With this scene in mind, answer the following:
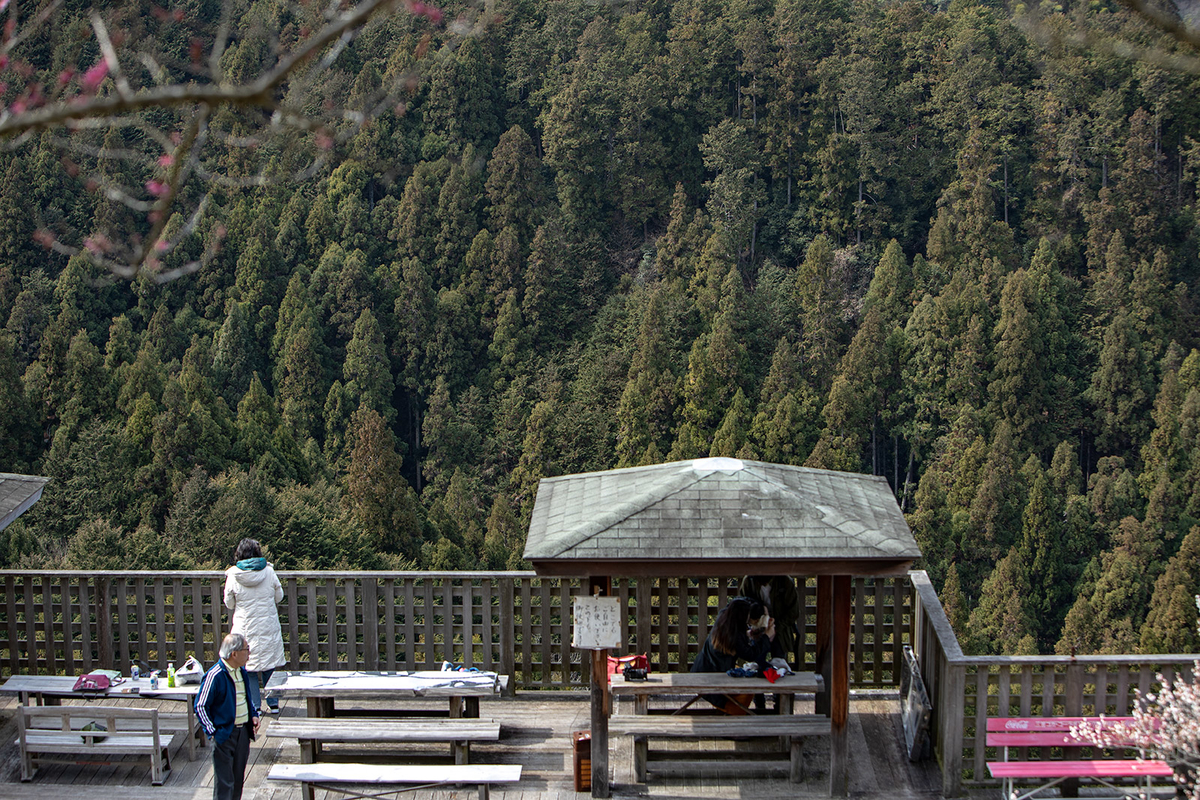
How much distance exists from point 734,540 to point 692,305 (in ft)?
141

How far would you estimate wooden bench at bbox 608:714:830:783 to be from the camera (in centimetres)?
604

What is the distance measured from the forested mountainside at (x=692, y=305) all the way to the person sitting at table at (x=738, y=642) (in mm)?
23533

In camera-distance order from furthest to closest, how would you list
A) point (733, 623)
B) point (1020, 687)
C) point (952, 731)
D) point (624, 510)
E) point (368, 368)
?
point (368, 368), point (733, 623), point (1020, 687), point (952, 731), point (624, 510)

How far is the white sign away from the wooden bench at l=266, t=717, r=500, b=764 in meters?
0.65

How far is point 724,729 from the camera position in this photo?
19.9ft

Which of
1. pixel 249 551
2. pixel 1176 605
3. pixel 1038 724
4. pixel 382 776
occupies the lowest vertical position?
pixel 1176 605

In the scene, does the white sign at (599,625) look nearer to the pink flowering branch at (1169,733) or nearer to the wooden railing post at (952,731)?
the wooden railing post at (952,731)

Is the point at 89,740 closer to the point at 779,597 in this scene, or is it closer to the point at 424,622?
the point at 424,622

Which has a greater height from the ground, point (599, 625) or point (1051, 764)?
point (599, 625)

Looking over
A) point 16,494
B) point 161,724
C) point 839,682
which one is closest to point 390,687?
point 161,724

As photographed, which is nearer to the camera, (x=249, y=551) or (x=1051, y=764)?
(x=1051, y=764)

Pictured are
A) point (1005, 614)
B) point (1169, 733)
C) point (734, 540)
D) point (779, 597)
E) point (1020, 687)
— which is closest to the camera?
point (1169, 733)

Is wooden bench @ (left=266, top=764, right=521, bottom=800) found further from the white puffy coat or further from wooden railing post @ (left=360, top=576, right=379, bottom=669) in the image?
wooden railing post @ (left=360, top=576, right=379, bottom=669)

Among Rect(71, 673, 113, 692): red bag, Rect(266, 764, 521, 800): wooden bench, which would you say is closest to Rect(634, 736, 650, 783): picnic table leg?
Rect(266, 764, 521, 800): wooden bench
